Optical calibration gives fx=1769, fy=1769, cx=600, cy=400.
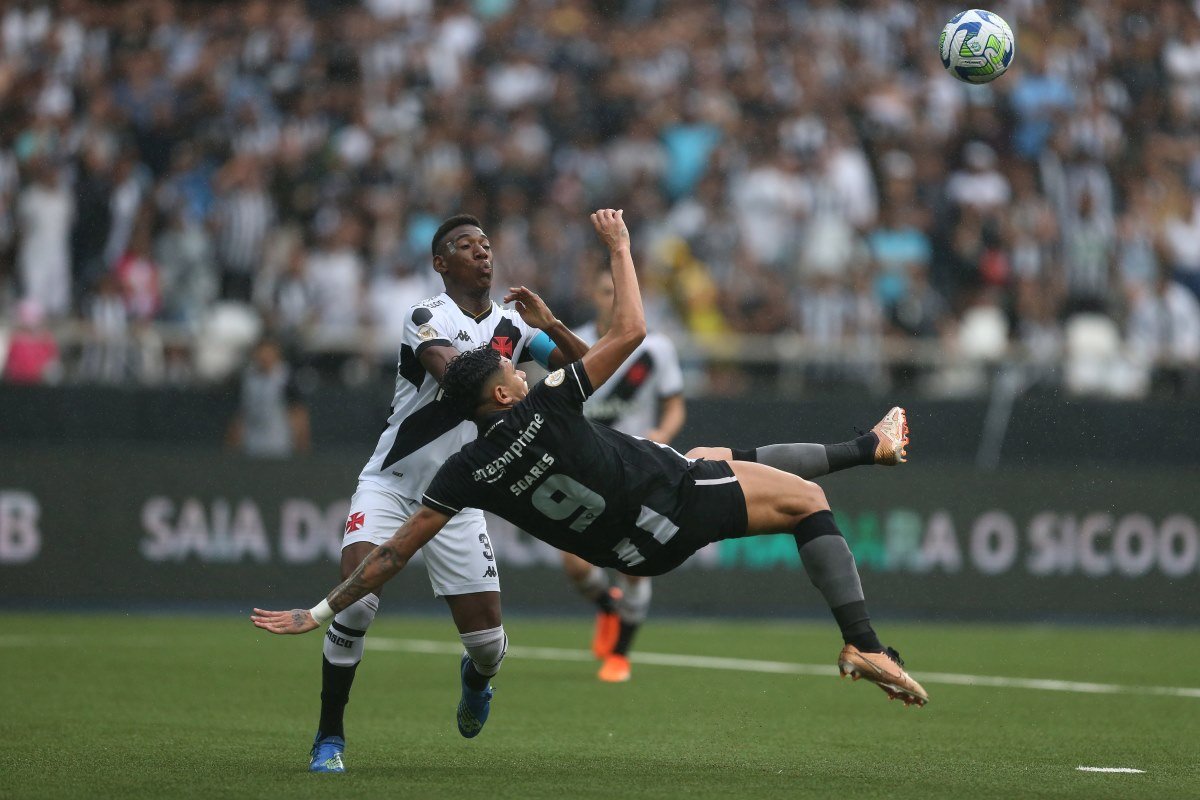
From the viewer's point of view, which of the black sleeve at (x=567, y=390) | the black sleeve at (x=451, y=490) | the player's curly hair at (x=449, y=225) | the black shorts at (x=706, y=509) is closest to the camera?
the black sleeve at (x=567, y=390)

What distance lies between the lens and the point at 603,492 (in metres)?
7.38

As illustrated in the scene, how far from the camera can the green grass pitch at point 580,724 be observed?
24.8 feet

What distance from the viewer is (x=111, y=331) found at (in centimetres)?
1695

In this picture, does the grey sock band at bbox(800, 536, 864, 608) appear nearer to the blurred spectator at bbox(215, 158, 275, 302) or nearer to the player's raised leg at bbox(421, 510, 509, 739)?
the player's raised leg at bbox(421, 510, 509, 739)

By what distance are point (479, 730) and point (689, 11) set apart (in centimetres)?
1533

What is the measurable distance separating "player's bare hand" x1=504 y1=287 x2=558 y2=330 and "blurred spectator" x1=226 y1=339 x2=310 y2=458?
355 inches

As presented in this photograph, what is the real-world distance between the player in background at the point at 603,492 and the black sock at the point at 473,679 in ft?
3.90

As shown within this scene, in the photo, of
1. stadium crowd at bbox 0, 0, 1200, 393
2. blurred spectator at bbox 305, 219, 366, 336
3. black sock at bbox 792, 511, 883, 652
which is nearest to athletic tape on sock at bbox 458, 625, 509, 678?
black sock at bbox 792, 511, 883, 652

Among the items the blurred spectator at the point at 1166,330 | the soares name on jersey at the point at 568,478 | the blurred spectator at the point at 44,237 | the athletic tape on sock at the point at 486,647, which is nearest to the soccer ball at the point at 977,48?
the soares name on jersey at the point at 568,478

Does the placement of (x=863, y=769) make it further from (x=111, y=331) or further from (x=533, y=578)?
(x=111, y=331)

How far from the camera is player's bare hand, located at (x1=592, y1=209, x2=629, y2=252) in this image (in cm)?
739

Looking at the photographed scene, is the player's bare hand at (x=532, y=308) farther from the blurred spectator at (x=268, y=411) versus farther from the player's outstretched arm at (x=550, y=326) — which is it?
the blurred spectator at (x=268, y=411)

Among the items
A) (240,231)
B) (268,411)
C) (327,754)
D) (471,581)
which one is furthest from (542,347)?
(240,231)

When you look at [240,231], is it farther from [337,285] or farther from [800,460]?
[800,460]
